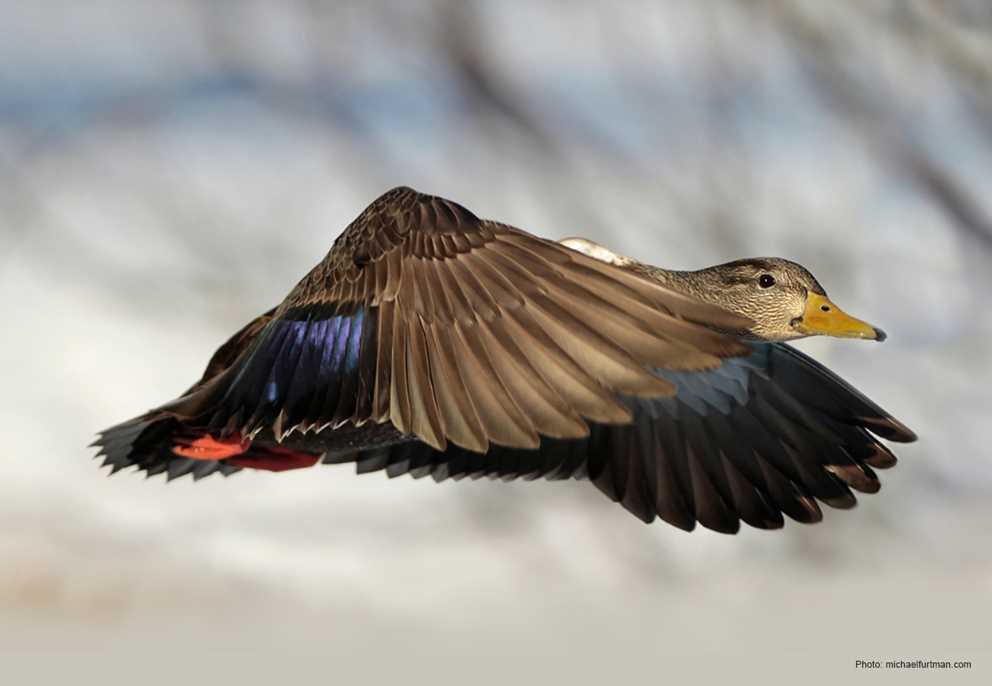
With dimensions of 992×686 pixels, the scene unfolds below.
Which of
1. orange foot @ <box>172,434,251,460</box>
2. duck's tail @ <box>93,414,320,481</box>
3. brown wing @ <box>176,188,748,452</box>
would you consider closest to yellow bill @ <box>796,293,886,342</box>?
brown wing @ <box>176,188,748,452</box>

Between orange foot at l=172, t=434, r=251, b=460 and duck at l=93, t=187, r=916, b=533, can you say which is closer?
duck at l=93, t=187, r=916, b=533

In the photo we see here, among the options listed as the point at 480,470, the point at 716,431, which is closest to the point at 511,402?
the point at 480,470

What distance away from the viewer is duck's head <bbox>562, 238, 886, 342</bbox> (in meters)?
3.45

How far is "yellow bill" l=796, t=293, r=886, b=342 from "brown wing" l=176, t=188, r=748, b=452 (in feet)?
4.23

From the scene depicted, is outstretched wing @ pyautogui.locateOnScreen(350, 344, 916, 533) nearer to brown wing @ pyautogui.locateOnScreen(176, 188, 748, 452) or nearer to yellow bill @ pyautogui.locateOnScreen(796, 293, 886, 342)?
yellow bill @ pyautogui.locateOnScreen(796, 293, 886, 342)

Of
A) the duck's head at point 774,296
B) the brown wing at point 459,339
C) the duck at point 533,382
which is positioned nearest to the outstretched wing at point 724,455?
the duck at point 533,382

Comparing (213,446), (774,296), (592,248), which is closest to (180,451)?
(213,446)

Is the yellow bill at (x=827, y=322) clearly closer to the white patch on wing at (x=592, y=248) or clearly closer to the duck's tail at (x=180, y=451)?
the white patch on wing at (x=592, y=248)

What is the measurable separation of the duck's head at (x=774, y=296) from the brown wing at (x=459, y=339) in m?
1.03

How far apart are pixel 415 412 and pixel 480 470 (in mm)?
1320

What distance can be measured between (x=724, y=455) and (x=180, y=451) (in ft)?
4.92

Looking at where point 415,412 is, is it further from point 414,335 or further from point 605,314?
point 605,314

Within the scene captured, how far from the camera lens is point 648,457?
3.51 meters

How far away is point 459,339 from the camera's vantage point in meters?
2.28
